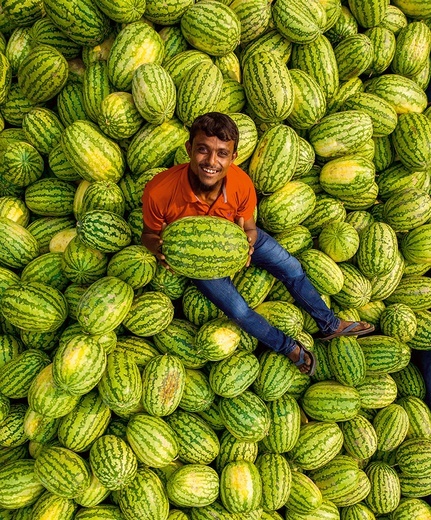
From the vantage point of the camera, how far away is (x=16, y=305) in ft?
10.2

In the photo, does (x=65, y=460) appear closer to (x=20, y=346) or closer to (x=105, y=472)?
(x=105, y=472)

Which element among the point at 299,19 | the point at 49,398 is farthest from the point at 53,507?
the point at 299,19

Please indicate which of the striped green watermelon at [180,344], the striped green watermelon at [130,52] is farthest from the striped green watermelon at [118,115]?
the striped green watermelon at [180,344]

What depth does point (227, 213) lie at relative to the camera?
300 centimetres

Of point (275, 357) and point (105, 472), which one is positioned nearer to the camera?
point (105, 472)

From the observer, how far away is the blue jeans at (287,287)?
3.20 m

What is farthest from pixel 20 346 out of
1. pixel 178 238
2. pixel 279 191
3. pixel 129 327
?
pixel 279 191

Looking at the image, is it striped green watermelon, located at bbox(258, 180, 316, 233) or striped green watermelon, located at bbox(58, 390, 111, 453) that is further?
striped green watermelon, located at bbox(258, 180, 316, 233)

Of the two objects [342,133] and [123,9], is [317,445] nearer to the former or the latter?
[342,133]

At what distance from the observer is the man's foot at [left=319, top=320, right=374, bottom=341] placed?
3.59m

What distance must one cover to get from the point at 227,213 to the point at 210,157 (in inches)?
18.0

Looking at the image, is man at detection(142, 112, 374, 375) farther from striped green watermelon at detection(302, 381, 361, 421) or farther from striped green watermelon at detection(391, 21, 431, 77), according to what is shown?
striped green watermelon at detection(391, 21, 431, 77)

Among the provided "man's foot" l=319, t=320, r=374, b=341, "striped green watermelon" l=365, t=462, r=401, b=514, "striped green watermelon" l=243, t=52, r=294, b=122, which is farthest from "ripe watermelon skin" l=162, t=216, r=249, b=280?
"striped green watermelon" l=365, t=462, r=401, b=514

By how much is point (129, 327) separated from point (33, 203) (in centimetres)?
119
